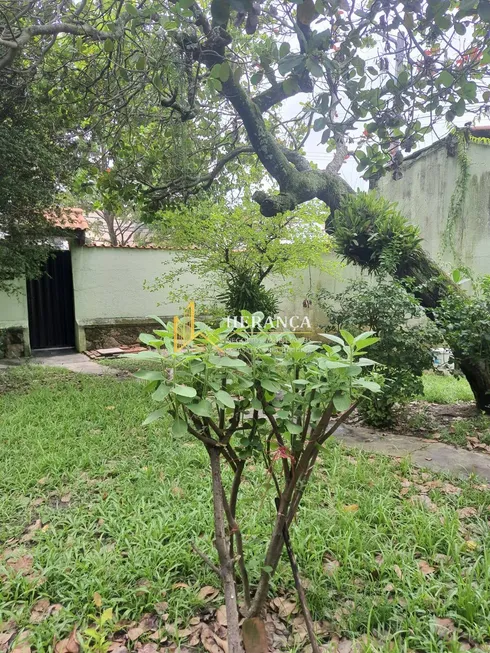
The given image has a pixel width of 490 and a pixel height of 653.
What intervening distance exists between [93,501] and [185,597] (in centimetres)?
95

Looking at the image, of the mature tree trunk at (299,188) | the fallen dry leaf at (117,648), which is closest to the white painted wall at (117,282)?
the mature tree trunk at (299,188)

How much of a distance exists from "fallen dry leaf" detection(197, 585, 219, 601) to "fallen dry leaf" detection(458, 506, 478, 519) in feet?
4.49

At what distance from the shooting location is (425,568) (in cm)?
169

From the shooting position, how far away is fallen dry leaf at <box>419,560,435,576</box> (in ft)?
5.44

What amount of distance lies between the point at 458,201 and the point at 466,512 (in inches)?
267

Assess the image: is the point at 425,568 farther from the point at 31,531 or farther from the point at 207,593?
the point at 31,531

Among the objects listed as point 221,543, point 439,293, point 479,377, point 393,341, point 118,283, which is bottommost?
point 479,377

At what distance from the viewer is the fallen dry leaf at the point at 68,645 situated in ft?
4.50

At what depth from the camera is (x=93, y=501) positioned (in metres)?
2.29

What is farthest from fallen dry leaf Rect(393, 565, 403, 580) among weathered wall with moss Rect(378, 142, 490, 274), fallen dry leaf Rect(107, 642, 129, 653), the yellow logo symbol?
weathered wall with moss Rect(378, 142, 490, 274)

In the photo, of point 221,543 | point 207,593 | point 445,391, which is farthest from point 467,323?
point 221,543

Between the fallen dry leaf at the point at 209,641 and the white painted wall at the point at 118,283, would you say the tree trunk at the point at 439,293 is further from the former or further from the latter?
the fallen dry leaf at the point at 209,641

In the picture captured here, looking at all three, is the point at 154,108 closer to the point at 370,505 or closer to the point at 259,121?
the point at 259,121

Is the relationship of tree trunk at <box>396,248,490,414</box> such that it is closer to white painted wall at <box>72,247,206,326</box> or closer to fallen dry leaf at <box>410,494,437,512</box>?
fallen dry leaf at <box>410,494,437,512</box>
